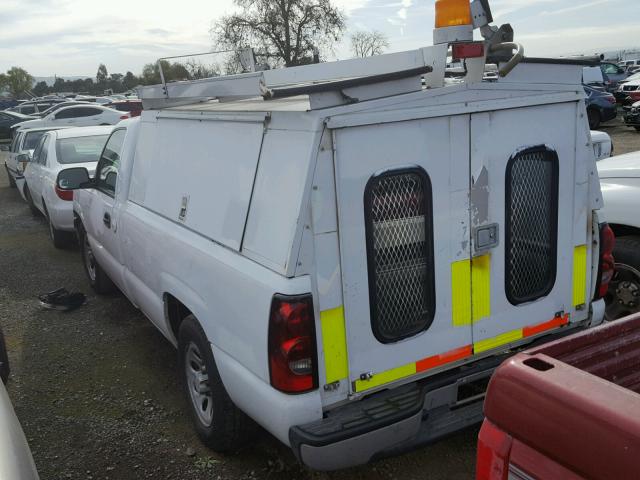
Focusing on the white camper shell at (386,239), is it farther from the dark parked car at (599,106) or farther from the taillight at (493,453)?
the dark parked car at (599,106)

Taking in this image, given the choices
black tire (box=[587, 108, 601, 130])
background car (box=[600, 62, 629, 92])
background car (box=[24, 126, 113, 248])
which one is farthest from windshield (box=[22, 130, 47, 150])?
background car (box=[600, 62, 629, 92])

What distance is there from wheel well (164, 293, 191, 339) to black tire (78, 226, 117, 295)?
2.54 meters

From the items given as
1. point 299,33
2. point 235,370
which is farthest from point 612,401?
point 299,33

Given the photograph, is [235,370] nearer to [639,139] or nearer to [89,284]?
[89,284]

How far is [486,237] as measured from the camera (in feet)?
9.10

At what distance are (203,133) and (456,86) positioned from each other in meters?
1.43

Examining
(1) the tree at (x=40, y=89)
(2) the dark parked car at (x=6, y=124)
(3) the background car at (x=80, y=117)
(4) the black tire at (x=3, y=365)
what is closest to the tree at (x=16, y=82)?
(1) the tree at (x=40, y=89)

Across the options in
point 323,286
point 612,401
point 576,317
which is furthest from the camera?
point 576,317

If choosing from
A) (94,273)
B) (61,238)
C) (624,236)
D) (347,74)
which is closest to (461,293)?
(347,74)

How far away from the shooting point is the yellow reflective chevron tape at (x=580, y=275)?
310cm

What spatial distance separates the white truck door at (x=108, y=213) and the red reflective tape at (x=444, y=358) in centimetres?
281

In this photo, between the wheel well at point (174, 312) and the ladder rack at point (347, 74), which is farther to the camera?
the wheel well at point (174, 312)

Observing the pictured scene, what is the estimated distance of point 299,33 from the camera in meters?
40.1

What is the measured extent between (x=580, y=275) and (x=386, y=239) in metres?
1.22
